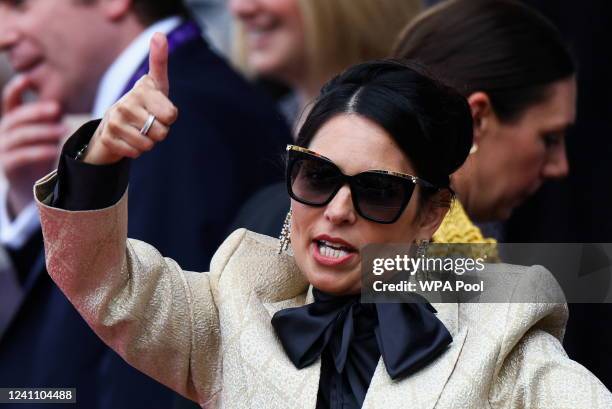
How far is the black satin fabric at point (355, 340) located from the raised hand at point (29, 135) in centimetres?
220

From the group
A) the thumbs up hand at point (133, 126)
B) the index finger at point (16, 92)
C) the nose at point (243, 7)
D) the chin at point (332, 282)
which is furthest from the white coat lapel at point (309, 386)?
the nose at point (243, 7)

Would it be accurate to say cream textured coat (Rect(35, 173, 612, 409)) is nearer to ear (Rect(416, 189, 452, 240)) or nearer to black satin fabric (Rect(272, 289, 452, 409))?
black satin fabric (Rect(272, 289, 452, 409))

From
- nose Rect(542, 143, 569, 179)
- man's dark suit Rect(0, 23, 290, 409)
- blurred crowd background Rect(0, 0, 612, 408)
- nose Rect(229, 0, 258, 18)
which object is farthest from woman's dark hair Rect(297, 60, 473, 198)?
nose Rect(229, 0, 258, 18)

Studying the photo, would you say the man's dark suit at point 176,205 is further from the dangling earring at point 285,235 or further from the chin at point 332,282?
the chin at point 332,282

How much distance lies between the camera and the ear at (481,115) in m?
3.29

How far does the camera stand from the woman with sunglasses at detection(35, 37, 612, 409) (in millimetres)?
2332

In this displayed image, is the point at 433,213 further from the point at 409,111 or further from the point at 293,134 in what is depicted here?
the point at 293,134

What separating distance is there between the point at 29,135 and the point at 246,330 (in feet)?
7.42

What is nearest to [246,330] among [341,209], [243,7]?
A: [341,209]

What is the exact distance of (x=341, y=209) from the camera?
236cm

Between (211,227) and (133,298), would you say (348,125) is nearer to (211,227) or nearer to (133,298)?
(133,298)

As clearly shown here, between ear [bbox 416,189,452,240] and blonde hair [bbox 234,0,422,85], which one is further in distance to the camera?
blonde hair [bbox 234,0,422,85]

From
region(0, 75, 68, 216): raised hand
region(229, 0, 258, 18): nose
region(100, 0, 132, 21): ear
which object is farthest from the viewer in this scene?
region(229, 0, 258, 18): nose

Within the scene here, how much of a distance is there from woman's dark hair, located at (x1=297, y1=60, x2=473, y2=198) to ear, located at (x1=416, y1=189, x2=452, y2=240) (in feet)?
0.10
